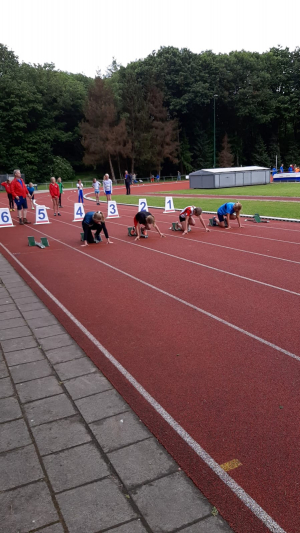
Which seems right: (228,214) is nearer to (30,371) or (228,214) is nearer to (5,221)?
(5,221)

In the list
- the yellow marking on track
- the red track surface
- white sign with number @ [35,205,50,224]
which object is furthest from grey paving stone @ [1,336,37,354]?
white sign with number @ [35,205,50,224]

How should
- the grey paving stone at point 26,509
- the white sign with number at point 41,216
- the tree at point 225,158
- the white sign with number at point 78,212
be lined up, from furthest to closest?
the tree at point 225,158 < the white sign with number at point 78,212 < the white sign with number at point 41,216 < the grey paving stone at point 26,509

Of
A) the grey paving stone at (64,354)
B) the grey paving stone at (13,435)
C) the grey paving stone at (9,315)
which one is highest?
the grey paving stone at (9,315)

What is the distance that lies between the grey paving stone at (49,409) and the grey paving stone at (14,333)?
185cm

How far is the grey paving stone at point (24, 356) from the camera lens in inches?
203

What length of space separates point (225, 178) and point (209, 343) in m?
34.7

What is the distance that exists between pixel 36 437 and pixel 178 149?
201ft

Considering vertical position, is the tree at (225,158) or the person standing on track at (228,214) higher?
the tree at (225,158)

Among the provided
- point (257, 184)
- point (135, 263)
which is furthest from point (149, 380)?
point (257, 184)

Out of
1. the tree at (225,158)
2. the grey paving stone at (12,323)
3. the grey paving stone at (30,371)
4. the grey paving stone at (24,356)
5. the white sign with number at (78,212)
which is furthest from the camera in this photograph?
the tree at (225,158)

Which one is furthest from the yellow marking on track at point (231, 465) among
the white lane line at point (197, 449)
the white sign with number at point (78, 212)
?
the white sign with number at point (78, 212)

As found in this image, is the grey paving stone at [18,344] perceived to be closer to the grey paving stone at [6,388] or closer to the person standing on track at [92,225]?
the grey paving stone at [6,388]

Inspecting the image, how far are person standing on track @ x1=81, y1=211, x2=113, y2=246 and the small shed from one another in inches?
1038

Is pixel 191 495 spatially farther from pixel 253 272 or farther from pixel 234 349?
pixel 253 272
